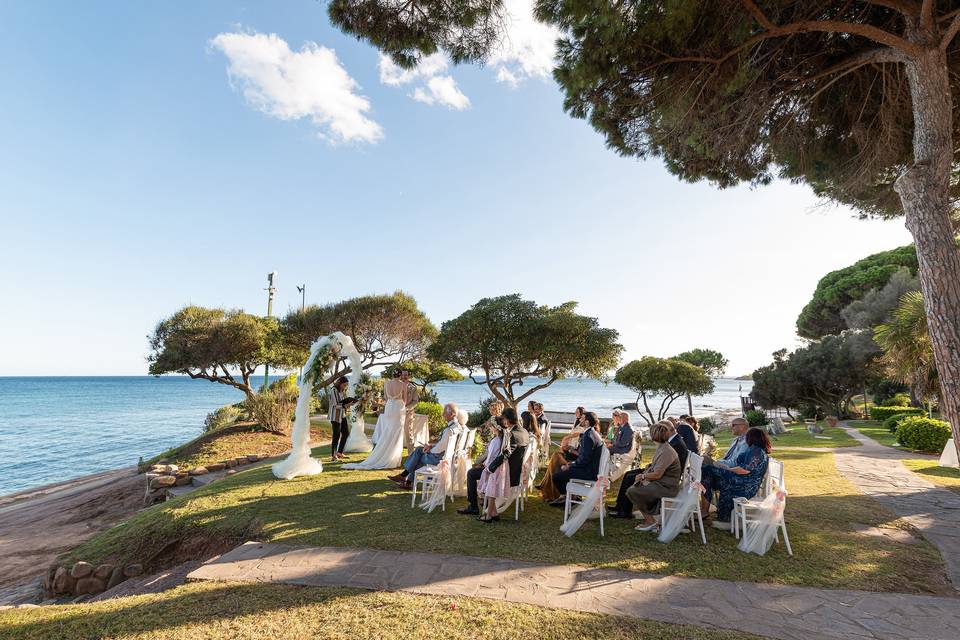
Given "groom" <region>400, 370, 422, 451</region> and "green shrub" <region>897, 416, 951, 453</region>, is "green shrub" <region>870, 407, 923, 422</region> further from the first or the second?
"groom" <region>400, 370, 422, 451</region>

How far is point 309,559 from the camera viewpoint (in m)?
4.62

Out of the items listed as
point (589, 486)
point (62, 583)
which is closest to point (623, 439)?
point (589, 486)

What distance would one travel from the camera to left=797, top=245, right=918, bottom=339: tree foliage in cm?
3272

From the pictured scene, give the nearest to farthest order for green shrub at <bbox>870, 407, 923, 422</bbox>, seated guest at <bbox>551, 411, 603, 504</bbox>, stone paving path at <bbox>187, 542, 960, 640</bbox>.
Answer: stone paving path at <bbox>187, 542, 960, 640</bbox>
seated guest at <bbox>551, 411, 603, 504</bbox>
green shrub at <bbox>870, 407, 923, 422</bbox>

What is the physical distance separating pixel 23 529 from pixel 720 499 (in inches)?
531

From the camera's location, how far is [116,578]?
5.45 meters

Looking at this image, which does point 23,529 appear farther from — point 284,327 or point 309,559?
point 284,327

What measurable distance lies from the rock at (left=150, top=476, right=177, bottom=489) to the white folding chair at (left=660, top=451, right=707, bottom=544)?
10.3m

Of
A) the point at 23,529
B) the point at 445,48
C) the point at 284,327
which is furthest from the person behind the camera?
the point at 284,327

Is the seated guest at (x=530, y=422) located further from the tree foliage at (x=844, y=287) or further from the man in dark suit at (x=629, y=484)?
the tree foliage at (x=844, y=287)

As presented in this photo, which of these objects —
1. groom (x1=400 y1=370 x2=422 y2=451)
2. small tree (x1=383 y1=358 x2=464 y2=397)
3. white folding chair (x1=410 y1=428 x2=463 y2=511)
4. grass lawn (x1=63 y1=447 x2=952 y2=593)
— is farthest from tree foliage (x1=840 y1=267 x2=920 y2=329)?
white folding chair (x1=410 y1=428 x2=463 y2=511)

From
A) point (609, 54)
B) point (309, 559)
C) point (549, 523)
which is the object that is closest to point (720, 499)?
point (549, 523)

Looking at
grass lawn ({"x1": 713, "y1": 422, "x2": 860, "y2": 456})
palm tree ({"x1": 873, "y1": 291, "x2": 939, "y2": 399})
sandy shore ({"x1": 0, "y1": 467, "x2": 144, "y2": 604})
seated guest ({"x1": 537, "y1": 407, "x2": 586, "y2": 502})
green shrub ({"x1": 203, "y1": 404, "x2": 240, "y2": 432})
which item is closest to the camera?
sandy shore ({"x1": 0, "y1": 467, "x2": 144, "y2": 604})

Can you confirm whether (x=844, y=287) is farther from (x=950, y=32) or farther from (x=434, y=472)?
(x=434, y=472)
